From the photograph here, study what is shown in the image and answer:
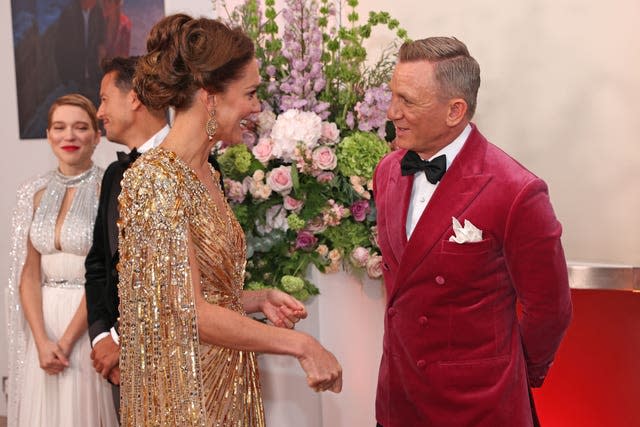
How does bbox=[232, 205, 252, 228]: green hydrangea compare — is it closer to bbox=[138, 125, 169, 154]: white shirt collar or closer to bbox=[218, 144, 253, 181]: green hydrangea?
bbox=[218, 144, 253, 181]: green hydrangea

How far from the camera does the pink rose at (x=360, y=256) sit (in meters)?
2.85

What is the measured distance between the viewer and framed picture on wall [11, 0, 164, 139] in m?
4.75

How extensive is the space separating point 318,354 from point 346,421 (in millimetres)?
1300

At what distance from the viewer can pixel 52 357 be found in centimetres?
343

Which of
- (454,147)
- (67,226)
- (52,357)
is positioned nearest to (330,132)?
(454,147)

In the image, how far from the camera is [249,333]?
1.90 m

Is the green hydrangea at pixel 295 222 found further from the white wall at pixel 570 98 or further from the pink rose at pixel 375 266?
the white wall at pixel 570 98

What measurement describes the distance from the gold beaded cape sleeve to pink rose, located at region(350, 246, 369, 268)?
0.98m

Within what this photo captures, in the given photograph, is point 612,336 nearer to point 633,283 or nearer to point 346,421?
point 633,283

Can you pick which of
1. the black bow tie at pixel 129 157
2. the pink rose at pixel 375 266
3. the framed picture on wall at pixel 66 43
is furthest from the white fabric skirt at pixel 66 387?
the framed picture on wall at pixel 66 43

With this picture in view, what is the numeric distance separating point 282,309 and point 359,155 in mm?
817

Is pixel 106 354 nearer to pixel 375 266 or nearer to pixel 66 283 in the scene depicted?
pixel 66 283

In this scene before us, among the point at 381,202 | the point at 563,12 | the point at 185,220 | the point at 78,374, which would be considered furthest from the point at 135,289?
the point at 563,12

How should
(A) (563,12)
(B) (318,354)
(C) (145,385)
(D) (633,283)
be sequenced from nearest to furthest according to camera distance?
(B) (318,354)
(C) (145,385)
(D) (633,283)
(A) (563,12)
